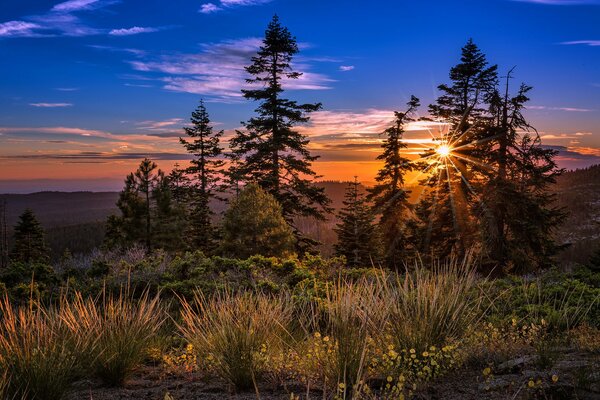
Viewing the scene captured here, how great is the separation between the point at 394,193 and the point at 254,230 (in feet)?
42.1

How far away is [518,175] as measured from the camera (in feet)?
79.4

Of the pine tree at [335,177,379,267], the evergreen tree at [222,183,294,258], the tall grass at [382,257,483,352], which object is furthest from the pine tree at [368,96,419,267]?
the tall grass at [382,257,483,352]

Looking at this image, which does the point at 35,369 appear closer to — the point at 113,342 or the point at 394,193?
the point at 113,342

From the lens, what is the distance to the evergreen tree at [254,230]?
22094mm

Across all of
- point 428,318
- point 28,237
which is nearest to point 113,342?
point 428,318

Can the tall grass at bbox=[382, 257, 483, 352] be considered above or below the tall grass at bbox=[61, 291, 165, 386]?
above

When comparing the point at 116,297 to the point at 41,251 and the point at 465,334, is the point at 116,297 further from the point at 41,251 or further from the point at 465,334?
the point at 41,251

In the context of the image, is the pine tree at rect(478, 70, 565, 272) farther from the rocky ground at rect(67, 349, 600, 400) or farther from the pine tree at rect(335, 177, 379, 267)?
the rocky ground at rect(67, 349, 600, 400)

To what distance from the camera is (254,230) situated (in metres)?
22.1

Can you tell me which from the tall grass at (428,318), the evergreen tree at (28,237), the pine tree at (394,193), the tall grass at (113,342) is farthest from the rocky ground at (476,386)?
the evergreen tree at (28,237)

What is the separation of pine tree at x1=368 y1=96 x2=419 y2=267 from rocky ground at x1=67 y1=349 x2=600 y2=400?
2669cm

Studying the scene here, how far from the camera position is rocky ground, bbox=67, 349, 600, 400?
3.58m

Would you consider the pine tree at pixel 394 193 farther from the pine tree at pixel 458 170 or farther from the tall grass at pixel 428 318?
the tall grass at pixel 428 318

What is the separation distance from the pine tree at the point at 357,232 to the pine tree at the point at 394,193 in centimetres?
129
